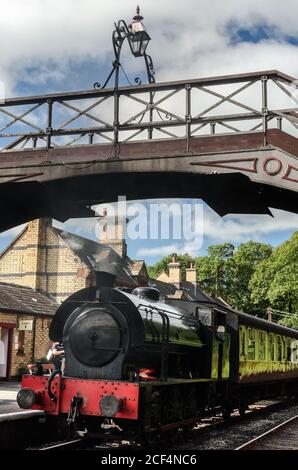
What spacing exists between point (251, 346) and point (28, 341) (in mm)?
12103

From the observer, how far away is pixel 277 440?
10.7 meters

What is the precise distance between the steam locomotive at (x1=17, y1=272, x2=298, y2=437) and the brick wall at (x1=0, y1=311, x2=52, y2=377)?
1250 centimetres

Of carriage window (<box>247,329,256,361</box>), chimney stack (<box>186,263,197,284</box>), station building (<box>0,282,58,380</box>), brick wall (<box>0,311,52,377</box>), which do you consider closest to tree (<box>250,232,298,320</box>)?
chimney stack (<box>186,263,197,284</box>)

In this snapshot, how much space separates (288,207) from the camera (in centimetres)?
848

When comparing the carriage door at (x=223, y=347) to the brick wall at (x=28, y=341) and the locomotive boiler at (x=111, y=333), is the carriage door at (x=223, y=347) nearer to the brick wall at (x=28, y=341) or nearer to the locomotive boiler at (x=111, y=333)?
the locomotive boiler at (x=111, y=333)

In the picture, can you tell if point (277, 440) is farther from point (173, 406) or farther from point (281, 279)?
point (281, 279)

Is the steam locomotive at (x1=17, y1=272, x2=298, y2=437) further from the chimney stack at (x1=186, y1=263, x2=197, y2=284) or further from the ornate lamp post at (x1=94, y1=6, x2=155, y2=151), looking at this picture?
the chimney stack at (x1=186, y1=263, x2=197, y2=284)

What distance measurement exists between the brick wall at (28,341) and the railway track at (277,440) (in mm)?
13002

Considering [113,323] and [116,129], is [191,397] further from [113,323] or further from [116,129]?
[116,129]

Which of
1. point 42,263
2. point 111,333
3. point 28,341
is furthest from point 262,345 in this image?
point 42,263

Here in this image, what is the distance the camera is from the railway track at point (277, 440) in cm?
973

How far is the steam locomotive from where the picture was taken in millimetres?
8641

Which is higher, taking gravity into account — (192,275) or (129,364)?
(192,275)

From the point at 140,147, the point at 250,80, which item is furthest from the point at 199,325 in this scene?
the point at 250,80
